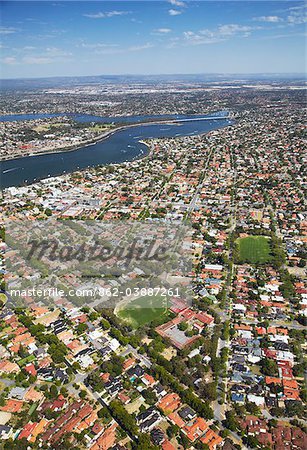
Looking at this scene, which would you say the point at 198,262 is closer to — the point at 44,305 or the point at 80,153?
the point at 44,305

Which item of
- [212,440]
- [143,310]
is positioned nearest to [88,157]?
[143,310]

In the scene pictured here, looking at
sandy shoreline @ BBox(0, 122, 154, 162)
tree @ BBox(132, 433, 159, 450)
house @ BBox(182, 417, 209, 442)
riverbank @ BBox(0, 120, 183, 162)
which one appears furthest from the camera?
riverbank @ BBox(0, 120, 183, 162)

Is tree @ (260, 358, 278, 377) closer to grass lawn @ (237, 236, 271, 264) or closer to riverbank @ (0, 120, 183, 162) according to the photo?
grass lawn @ (237, 236, 271, 264)

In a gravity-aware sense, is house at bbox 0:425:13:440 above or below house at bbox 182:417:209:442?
above

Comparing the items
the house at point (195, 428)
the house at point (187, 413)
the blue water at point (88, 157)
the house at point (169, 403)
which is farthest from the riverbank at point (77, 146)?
the house at point (195, 428)

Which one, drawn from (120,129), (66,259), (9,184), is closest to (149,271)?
(66,259)

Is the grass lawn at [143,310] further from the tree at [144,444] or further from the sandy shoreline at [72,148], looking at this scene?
the sandy shoreline at [72,148]

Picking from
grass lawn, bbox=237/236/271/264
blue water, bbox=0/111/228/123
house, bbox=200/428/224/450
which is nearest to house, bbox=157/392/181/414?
house, bbox=200/428/224/450

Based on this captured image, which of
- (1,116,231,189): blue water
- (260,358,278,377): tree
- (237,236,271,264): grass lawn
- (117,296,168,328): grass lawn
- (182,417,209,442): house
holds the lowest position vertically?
(182,417,209,442): house
